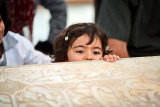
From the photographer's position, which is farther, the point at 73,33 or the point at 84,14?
the point at 84,14

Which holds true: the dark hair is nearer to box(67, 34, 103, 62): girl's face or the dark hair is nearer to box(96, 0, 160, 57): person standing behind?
box(67, 34, 103, 62): girl's face

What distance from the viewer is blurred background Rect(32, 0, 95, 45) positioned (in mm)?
2410

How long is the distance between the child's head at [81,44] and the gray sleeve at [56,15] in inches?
9.2

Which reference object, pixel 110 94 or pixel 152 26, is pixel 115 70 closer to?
pixel 110 94

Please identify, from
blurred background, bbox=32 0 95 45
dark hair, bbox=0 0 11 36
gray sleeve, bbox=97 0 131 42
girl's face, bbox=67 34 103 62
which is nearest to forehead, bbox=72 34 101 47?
girl's face, bbox=67 34 103 62

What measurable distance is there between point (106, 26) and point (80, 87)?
62 centimetres

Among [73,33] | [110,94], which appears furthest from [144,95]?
[73,33]

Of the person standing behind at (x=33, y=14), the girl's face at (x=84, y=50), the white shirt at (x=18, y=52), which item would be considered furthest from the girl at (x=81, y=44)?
the person standing behind at (x=33, y=14)

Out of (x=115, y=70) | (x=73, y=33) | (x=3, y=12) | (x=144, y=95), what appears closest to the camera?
(x=144, y=95)

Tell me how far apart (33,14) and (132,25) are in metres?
0.52

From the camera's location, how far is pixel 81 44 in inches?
33.1

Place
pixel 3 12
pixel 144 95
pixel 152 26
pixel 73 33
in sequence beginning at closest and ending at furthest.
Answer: pixel 144 95, pixel 3 12, pixel 73 33, pixel 152 26

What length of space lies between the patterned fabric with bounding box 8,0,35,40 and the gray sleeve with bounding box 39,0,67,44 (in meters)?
0.13

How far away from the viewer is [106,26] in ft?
3.39
